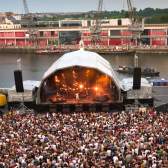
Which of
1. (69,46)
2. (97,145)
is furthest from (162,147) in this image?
(69,46)

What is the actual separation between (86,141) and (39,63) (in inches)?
2624

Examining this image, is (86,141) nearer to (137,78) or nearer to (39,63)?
(137,78)

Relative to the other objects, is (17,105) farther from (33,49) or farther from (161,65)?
(33,49)

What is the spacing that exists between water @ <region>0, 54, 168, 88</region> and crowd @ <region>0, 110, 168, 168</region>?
3741 cm

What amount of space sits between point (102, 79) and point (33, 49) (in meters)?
75.5

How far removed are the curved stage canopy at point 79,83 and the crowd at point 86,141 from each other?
7780 millimetres

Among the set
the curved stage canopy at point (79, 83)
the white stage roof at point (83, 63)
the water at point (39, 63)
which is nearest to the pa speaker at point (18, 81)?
the curved stage canopy at point (79, 83)

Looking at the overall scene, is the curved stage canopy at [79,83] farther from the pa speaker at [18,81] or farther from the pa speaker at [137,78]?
the pa speaker at [18,81]

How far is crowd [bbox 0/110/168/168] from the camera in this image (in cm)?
1759

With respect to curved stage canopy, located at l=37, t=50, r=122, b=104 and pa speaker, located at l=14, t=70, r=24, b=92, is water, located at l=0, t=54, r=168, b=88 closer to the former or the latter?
curved stage canopy, located at l=37, t=50, r=122, b=104

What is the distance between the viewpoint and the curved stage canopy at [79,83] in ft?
106

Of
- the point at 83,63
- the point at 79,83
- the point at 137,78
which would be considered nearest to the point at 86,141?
the point at 137,78

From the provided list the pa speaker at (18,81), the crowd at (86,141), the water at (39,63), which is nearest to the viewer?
the crowd at (86,141)

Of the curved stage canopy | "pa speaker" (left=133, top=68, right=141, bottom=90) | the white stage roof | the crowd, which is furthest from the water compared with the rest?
the crowd
